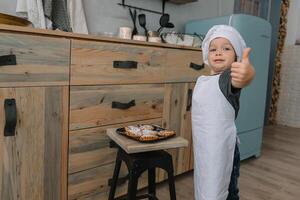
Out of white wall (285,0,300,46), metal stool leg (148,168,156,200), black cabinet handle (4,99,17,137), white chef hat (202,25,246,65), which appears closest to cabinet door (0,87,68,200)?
black cabinet handle (4,99,17,137)

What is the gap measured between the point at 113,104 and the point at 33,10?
67cm

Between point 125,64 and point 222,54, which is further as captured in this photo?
point 125,64

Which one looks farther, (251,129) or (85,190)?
(251,129)

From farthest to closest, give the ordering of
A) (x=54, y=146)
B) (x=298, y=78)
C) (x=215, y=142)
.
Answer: (x=298, y=78) < (x=54, y=146) < (x=215, y=142)

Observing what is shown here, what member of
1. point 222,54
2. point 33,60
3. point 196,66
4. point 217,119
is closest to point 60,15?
point 33,60

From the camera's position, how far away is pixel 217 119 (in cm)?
98

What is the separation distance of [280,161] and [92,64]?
2078 millimetres

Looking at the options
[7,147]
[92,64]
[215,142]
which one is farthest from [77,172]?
[215,142]

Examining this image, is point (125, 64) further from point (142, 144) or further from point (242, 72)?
point (242, 72)

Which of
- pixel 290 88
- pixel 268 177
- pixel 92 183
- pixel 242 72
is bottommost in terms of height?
pixel 268 177

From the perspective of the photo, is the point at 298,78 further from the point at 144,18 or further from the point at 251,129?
the point at 144,18

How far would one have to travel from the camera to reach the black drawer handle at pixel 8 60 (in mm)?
1006

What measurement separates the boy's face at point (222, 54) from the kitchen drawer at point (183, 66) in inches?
25.1

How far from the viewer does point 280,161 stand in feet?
8.27
